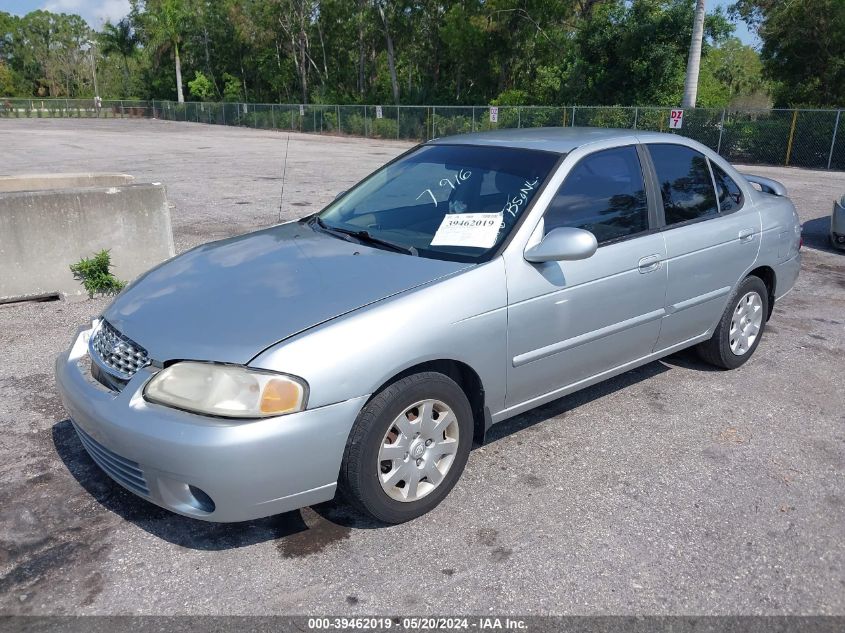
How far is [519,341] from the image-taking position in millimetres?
→ 3375

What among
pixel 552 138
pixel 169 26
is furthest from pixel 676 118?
pixel 169 26

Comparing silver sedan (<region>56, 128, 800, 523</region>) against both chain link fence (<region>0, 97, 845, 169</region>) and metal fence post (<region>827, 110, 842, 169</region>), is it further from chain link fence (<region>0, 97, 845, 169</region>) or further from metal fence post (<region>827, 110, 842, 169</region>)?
chain link fence (<region>0, 97, 845, 169</region>)

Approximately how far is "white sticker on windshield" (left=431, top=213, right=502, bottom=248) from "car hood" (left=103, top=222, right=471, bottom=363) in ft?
0.68

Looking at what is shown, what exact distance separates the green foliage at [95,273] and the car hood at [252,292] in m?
2.88

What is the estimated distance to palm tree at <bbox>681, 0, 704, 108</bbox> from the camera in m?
21.1

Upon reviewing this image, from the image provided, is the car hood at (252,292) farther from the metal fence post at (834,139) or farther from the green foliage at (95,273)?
the metal fence post at (834,139)

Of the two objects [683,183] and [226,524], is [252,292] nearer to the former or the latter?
[226,524]

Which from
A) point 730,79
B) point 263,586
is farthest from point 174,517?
point 730,79

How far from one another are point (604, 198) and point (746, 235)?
1358 millimetres

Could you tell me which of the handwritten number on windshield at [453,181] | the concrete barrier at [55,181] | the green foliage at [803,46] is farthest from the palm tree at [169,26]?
the handwritten number on windshield at [453,181]

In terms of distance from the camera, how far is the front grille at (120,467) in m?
2.81

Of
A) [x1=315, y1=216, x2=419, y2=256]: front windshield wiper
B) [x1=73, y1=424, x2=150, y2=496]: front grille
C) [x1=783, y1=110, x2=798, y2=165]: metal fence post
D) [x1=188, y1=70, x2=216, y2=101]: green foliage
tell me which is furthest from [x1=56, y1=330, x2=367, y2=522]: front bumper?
[x1=188, y1=70, x2=216, y2=101]: green foliage

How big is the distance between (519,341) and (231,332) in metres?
1.35

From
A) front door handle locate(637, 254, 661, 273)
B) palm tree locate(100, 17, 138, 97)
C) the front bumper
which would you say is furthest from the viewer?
palm tree locate(100, 17, 138, 97)
